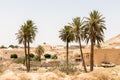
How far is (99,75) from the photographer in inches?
678

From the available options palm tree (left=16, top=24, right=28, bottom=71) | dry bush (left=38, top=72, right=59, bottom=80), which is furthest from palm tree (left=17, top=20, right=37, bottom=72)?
dry bush (left=38, top=72, right=59, bottom=80)

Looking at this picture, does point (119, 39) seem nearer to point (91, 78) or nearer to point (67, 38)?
point (67, 38)

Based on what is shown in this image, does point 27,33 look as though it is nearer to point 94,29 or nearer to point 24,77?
point 94,29

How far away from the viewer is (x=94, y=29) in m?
46.3

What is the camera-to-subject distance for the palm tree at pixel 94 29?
45.8m

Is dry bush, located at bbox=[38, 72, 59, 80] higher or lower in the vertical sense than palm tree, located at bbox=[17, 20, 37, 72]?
lower

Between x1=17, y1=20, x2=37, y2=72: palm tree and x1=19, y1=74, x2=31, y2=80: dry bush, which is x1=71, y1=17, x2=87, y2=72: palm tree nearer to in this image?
x1=17, y1=20, x2=37, y2=72: palm tree

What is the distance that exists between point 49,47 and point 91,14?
77014mm

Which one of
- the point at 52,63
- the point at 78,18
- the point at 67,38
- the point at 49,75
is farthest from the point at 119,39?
the point at 49,75

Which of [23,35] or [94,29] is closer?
[94,29]

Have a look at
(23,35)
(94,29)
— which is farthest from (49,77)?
(23,35)

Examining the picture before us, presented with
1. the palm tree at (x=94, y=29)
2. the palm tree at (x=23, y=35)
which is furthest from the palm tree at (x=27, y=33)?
the palm tree at (x=94, y=29)

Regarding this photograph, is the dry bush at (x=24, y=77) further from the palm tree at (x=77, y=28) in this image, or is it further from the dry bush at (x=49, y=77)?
the palm tree at (x=77, y=28)

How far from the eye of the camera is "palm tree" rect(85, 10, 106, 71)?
150ft
